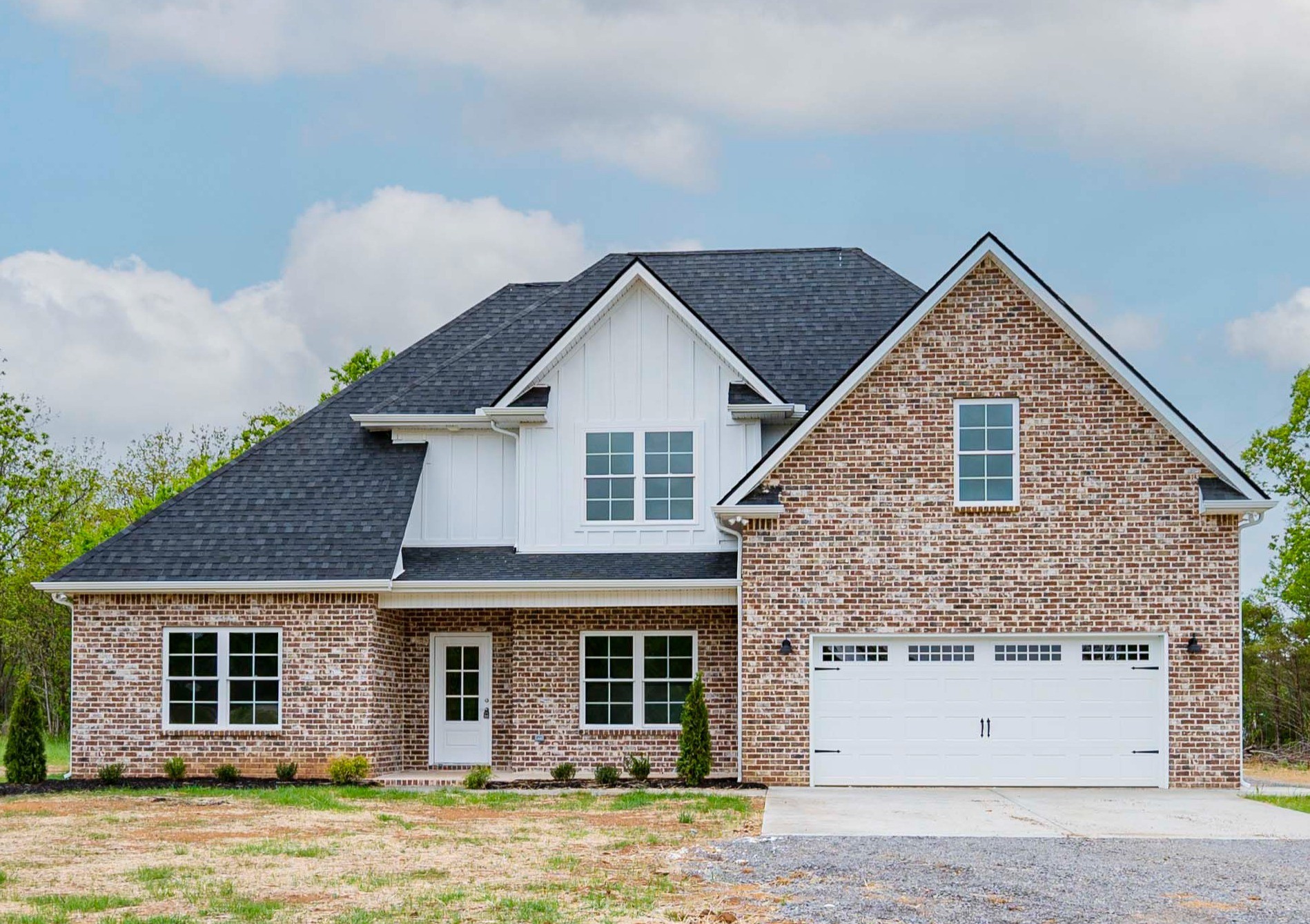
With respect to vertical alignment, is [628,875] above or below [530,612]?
below

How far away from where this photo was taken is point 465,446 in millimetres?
24125

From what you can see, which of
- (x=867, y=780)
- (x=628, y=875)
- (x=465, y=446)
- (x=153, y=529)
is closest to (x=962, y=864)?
(x=628, y=875)

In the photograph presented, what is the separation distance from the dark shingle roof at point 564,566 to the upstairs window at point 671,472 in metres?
0.64

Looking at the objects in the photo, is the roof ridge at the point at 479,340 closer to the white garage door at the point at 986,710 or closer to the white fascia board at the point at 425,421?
the white fascia board at the point at 425,421

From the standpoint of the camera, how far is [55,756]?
108 ft

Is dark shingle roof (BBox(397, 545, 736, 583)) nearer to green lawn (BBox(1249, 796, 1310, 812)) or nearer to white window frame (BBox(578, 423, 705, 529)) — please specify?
white window frame (BBox(578, 423, 705, 529))

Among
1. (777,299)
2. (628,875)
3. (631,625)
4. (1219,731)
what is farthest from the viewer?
(777,299)

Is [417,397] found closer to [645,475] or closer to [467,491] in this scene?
[467,491]

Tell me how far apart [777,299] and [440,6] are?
325 inches

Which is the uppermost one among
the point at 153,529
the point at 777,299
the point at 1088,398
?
the point at 777,299

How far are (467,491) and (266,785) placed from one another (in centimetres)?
549

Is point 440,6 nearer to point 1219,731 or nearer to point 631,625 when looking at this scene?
point 631,625

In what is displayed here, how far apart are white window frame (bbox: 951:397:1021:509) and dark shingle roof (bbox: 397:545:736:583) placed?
3390 millimetres

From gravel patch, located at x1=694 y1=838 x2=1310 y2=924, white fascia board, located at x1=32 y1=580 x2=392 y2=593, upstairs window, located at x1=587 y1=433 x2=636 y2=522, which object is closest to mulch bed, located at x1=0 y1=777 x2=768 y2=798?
white fascia board, located at x1=32 y1=580 x2=392 y2=593
